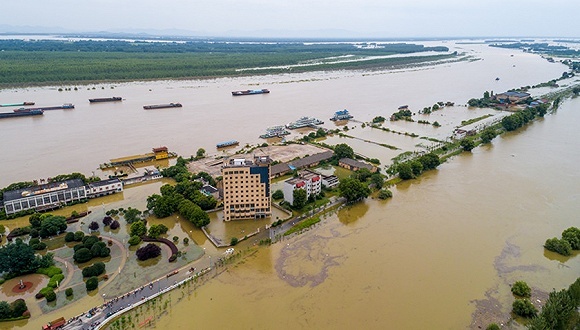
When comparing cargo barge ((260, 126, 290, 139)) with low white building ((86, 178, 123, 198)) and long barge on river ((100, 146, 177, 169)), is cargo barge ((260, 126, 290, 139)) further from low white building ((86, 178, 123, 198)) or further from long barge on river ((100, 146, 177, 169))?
low white building ((86, 178, 123, 198))

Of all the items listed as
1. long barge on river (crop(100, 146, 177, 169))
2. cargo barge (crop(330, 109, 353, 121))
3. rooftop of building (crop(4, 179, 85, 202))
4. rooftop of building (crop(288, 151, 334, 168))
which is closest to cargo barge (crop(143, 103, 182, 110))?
long barge on river (crop(100, 146, 177, 169))

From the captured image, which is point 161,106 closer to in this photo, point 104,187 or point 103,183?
point 103,183

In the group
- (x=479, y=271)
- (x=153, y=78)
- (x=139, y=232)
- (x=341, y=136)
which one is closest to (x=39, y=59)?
(x=153, y=78)

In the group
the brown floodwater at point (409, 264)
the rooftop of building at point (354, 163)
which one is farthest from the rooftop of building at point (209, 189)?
the rooftop of building at point (354, 163)

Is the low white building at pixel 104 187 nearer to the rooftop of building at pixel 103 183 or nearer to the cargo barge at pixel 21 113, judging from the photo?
the rooftop of building at pixel 103 183

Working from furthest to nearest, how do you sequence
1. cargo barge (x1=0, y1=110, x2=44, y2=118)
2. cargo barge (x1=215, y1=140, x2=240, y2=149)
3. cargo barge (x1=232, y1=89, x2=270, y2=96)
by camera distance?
cargo barge (x1=232, y1=89, x2=270, y2=96) → cargo barge (x1=0, y1=110, x2=44, y2=118) → cargo barge (x1=215, y1=140, x2=240, y2=149)

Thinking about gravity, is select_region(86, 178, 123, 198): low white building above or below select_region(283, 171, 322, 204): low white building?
below

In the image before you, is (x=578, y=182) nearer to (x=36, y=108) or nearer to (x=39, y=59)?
(x=36, y=108)
